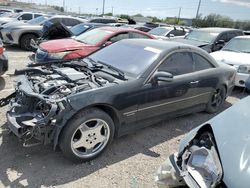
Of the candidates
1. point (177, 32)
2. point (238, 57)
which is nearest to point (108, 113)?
point (238, 57)

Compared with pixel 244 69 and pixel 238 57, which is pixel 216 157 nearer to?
pixel 244 69

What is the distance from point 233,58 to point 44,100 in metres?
5.91

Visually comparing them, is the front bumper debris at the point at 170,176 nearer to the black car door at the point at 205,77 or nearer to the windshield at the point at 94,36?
the black car door at the point at 205,77

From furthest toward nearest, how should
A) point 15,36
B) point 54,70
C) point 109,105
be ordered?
point 15,36, point 54,70, point 109,105

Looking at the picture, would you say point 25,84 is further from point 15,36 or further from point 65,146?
point 15,36

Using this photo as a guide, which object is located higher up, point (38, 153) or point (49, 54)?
point (49, 54)

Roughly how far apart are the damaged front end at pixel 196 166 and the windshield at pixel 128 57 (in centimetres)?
165

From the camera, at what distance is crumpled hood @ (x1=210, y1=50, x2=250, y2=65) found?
6916 mm

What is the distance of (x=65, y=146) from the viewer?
3.03 metres

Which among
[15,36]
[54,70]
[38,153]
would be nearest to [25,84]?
[54,70]

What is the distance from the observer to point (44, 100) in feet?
9.67

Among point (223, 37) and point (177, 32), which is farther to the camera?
point (177, 32)

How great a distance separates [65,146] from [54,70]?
1403 millimetres

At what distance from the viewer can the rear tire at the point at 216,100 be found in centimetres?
512
